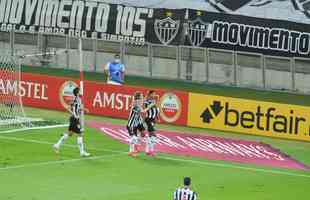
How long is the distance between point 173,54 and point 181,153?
18126mm

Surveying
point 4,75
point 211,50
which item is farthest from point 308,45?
point 4,75

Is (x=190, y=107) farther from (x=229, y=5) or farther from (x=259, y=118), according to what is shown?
(x=229, y=5)

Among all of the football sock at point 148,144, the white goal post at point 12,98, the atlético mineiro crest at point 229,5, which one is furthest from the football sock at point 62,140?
the atlético mineiro crest at point 229,5

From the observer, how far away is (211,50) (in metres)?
49.8

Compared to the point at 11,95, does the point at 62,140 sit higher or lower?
lower

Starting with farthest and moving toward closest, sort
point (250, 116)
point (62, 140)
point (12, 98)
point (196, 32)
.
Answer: point (196, 32), point (12, 98), point (250, 116), point (62, 140)

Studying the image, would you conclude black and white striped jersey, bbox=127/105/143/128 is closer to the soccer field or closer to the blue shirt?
the soccer field

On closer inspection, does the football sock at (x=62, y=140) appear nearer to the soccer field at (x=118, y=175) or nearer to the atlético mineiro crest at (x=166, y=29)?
the soccer field at (x=118, y=175)

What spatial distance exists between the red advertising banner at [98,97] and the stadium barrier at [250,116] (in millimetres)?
670

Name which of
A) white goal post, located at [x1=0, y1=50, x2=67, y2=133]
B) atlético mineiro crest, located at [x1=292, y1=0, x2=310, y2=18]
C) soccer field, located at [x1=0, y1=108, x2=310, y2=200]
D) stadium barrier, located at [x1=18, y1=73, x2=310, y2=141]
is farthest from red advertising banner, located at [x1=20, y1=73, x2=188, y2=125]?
atlético mineiro crest, located at [x1=292, y1=0, x2=310, y2=18]

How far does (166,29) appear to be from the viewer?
2025 inches

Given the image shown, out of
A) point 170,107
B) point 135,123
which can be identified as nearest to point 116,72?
point 170,107

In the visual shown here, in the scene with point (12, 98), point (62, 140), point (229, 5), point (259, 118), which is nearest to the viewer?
point (62, 140)

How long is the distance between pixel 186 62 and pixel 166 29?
2.35 metres
